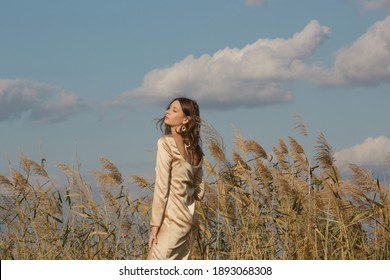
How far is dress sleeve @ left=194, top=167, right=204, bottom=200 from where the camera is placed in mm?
5172

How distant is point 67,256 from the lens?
6066mm

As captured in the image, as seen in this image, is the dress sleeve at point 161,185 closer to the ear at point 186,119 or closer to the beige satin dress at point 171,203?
the beige satin dress at point 171,203

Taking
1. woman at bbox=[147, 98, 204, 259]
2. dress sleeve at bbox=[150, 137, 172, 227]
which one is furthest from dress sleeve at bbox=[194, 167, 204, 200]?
dress sleeve at bbox=[150, 137, 172, 227]

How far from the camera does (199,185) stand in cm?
520

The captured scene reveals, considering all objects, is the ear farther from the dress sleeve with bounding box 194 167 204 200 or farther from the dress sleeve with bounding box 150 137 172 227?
the dress sleeve with bounding box 194 167 204 200

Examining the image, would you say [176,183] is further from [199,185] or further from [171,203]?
[199,185]

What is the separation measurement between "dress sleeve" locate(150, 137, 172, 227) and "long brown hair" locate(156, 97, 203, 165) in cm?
18

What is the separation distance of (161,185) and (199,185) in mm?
394

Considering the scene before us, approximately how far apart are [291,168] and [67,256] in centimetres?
211

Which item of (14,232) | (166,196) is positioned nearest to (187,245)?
(166,196)

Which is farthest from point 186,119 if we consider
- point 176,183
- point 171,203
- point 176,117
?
point 171,203

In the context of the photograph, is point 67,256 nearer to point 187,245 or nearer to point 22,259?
point 22,259
